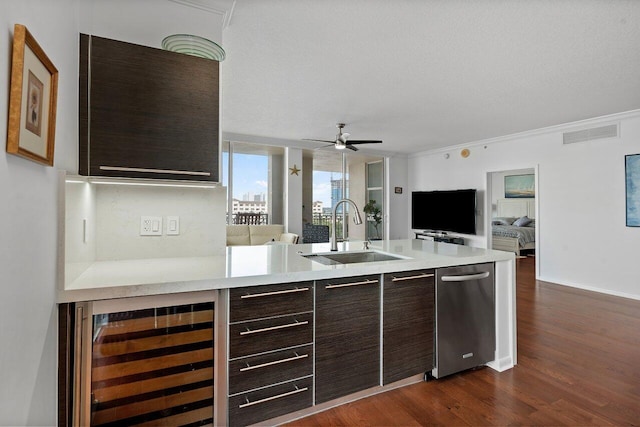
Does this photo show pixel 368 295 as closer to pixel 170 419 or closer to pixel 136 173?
pixel 170 419

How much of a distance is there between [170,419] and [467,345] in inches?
72.4

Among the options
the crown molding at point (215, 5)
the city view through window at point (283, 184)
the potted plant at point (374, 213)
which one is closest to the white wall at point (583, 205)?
the potted plant at point (374, 213)

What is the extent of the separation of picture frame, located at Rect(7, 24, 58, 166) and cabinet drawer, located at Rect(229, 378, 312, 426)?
50.9 inches

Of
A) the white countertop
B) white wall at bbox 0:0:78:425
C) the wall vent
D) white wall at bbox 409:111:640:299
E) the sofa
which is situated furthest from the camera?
the sofa

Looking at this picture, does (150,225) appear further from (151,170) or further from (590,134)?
(590,134)

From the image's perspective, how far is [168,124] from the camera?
1658mm

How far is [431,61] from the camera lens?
2.96 meters

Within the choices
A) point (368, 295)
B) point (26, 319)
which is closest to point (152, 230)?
point (26, 319)

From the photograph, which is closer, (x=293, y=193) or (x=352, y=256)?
(x=352, y=256)

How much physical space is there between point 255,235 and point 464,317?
176 inches

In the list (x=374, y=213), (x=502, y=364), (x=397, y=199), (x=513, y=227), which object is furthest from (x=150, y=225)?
(x=513, y=227)

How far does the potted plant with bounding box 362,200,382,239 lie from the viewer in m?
7.97

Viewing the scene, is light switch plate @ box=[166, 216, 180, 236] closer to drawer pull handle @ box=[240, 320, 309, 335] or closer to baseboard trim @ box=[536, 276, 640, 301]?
drawer pull handle @ box=[240, 320, 309, 335]

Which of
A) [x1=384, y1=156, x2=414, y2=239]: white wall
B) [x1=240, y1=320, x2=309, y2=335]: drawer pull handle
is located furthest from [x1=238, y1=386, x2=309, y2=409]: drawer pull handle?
[x1=384, y1=156, x2=414, y2=239]: white wall
